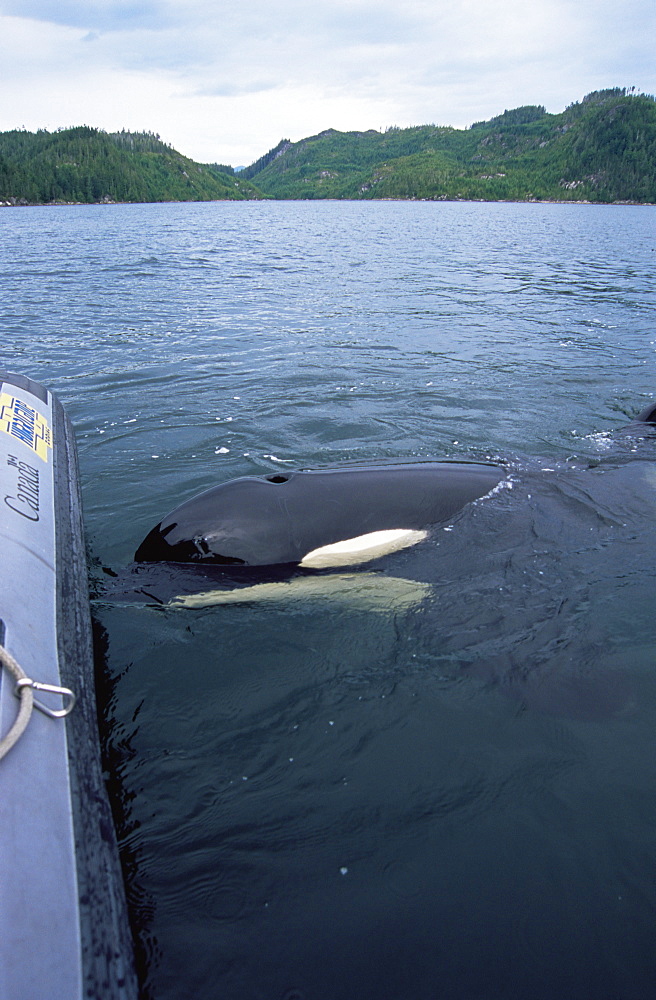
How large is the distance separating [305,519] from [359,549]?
1.69 ft

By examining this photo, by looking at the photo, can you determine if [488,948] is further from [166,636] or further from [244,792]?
[166,636]

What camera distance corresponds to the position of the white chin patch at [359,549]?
5.21 m

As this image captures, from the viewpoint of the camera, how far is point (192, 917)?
2.98 meters

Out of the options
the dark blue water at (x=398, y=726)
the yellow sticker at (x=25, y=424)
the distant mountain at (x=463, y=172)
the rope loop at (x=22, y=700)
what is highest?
the distant mountain at (x=463, y=172)

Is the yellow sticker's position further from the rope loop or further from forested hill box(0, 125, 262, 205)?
forested hill box(0, 125, 262, 205)

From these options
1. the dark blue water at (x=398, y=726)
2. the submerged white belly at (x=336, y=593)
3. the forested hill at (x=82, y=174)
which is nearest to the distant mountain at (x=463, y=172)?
the forested hill at (x=82, y=174)

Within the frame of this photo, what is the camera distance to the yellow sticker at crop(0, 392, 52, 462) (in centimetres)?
555

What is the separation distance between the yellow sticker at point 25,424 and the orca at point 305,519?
4.57 ft

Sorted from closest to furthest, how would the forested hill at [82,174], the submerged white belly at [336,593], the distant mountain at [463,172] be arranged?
the submerged white belly at [336,593]
the forested hill at [82,174]
the distant mountain at [463,172]

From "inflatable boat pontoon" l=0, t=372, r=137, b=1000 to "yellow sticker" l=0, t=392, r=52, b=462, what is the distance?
0.86m

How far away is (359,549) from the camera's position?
5.29 m

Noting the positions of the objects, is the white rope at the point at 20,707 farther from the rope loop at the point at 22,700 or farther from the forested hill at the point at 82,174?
the forested hill at the point at 82,174

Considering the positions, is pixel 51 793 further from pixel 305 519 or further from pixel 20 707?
pixel 305 519

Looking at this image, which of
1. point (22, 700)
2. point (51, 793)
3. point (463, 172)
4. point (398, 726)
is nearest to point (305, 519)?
point (398, 726)
